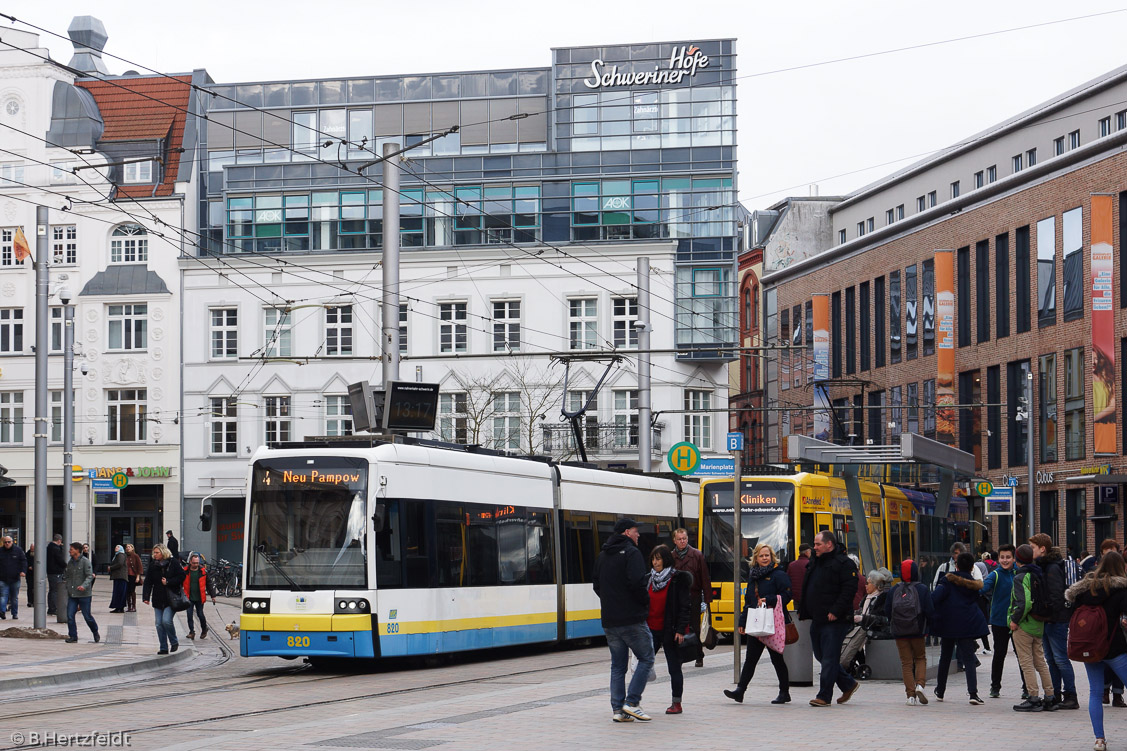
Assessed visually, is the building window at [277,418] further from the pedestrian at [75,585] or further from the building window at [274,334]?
the pedestrian at [75,585]

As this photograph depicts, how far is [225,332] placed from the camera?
5600 centimetres

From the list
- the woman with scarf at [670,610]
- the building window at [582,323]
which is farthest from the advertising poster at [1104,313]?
the woman with scarf at [670,610]

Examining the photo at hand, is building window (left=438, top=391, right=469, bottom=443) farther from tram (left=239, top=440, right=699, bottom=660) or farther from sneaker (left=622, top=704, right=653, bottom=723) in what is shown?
sneaker (left=622, top=704, right=653, bottom=723)

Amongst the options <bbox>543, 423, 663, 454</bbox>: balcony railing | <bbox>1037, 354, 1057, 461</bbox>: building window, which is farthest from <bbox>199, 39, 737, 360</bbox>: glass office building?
<bbox>1037, 354, 1057, 461</bbox>: building window

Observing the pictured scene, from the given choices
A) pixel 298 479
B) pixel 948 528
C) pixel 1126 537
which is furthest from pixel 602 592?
pixel 1126 537

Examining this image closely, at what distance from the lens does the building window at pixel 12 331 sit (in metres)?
56.6

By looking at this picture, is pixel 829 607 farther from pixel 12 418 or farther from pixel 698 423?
pixel 12 418

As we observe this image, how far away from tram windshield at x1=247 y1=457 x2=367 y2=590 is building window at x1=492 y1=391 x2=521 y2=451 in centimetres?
3396

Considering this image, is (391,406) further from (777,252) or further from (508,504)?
(777,252)

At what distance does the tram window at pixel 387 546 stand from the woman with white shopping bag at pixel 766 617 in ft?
17.4

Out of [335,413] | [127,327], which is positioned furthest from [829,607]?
[127,327]

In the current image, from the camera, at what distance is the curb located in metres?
18.3

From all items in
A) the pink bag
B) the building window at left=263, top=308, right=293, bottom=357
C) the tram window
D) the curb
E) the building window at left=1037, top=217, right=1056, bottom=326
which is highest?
the building window at left=1037, top=217, right=1056, bottom=326

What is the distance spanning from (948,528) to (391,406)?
747 inches
